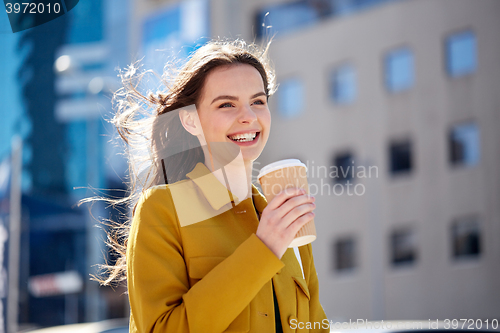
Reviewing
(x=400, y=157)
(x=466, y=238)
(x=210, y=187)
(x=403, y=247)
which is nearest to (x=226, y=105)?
(x=210, y=187)

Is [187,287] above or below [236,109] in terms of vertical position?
below

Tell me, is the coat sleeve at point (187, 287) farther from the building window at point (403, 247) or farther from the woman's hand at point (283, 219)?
the building window at point (403, 247)

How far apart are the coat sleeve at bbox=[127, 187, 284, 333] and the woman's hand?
0.03m

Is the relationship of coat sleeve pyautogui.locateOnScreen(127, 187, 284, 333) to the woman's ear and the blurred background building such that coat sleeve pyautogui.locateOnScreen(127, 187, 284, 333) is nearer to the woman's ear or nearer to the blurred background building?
the woman's ear

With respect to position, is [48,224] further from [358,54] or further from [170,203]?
[358,54]

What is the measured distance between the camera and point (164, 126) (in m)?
2.07

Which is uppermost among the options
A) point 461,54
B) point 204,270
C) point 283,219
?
point 461,54

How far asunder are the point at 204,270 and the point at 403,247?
16463 millimetres

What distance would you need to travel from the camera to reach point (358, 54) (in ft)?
60.6

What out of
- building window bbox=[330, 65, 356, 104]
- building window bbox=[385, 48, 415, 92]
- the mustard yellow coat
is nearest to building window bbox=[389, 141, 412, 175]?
building window bbox=[385, 48, 415, 92]

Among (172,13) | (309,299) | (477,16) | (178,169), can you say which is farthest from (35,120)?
(477,16)

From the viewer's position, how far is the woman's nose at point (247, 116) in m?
1.78

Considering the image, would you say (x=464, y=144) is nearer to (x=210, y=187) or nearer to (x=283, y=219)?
(x=210, y=187)

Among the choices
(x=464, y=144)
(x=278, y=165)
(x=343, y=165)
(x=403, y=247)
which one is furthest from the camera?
(x=343, y=165)
